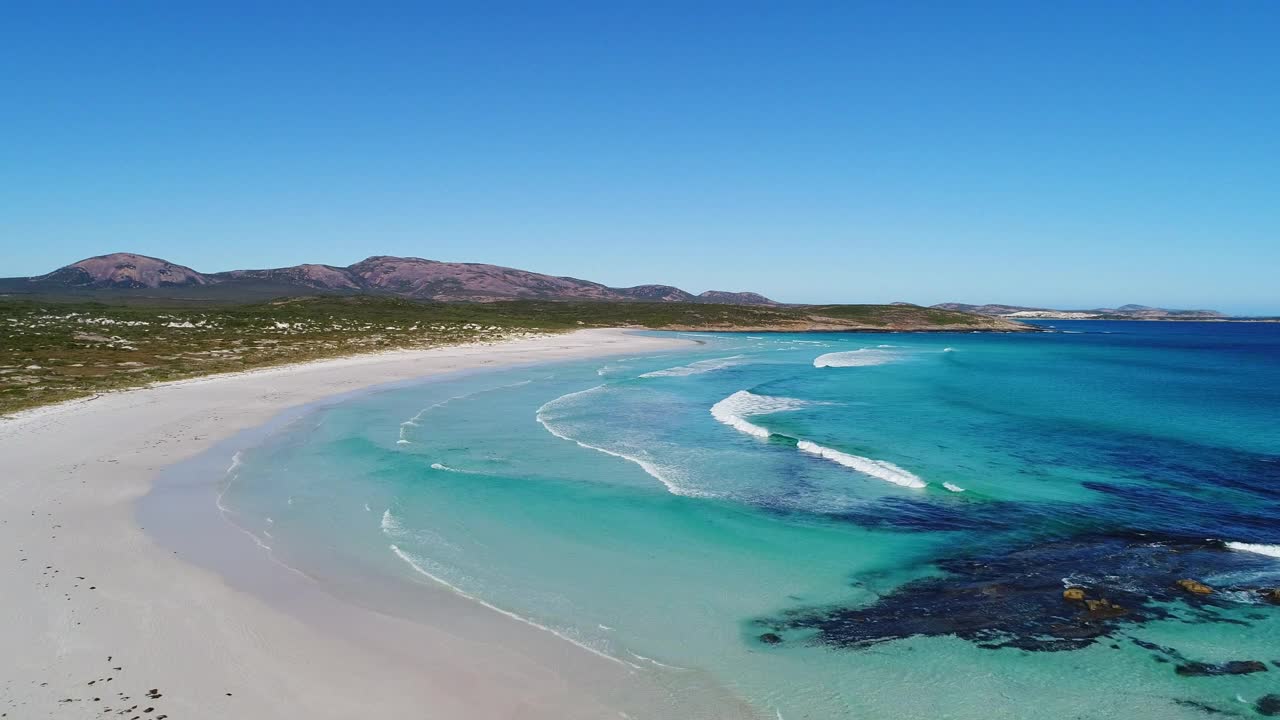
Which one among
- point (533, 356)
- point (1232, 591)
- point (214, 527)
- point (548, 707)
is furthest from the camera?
point (533, 356)

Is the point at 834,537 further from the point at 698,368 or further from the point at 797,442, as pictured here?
the point at 698,368

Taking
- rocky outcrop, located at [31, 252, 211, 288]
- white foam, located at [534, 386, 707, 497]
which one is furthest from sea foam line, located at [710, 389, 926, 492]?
rocky outcrop, located at [31, 252, 211, 288]

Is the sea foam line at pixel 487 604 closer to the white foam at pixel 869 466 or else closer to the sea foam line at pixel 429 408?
the sea foam line at pixel 429 408

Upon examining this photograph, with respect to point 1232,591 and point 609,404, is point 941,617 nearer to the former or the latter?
point 1232,591

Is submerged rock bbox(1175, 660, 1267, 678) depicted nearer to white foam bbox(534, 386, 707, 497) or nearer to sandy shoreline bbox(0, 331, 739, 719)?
sandy shoreline bbox(0, 331, 739, 719)

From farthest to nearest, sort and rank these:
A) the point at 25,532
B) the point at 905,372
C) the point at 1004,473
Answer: the point at 905,372
the point at 1004,473
the point at 25,532

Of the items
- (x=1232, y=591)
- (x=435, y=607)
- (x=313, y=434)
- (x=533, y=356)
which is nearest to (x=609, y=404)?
(x=313, y=434)
